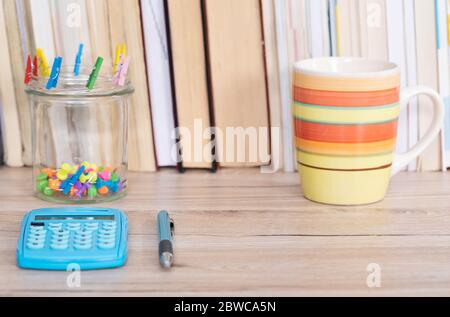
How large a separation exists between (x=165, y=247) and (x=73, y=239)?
3.5 inches

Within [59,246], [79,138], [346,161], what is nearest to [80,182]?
[79,138]

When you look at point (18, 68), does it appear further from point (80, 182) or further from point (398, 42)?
point (398, 42)

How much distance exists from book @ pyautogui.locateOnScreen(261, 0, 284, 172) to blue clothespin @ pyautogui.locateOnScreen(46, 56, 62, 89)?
0.25 m

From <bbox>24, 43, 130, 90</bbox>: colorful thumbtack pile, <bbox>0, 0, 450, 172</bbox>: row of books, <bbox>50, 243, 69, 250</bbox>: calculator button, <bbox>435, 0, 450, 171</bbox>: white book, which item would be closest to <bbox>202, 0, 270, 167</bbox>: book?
<bbox>0, 0, 450, 172</bbox>: row of books

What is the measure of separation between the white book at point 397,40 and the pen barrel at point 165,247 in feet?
1.24

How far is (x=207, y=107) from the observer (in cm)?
100

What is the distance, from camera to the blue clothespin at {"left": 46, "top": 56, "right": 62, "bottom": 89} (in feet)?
2.85

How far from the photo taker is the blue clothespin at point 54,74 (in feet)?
2.85

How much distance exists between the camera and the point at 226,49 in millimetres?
974

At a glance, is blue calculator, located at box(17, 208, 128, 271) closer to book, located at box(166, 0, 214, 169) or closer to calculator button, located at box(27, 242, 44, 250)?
calculator button, located at box(27, 242, 44, 250)

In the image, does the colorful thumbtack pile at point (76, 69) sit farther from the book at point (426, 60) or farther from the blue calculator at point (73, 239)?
the book at point (426, 60)

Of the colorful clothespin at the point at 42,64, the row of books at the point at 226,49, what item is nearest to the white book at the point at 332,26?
the row of books at the point at 226,49
